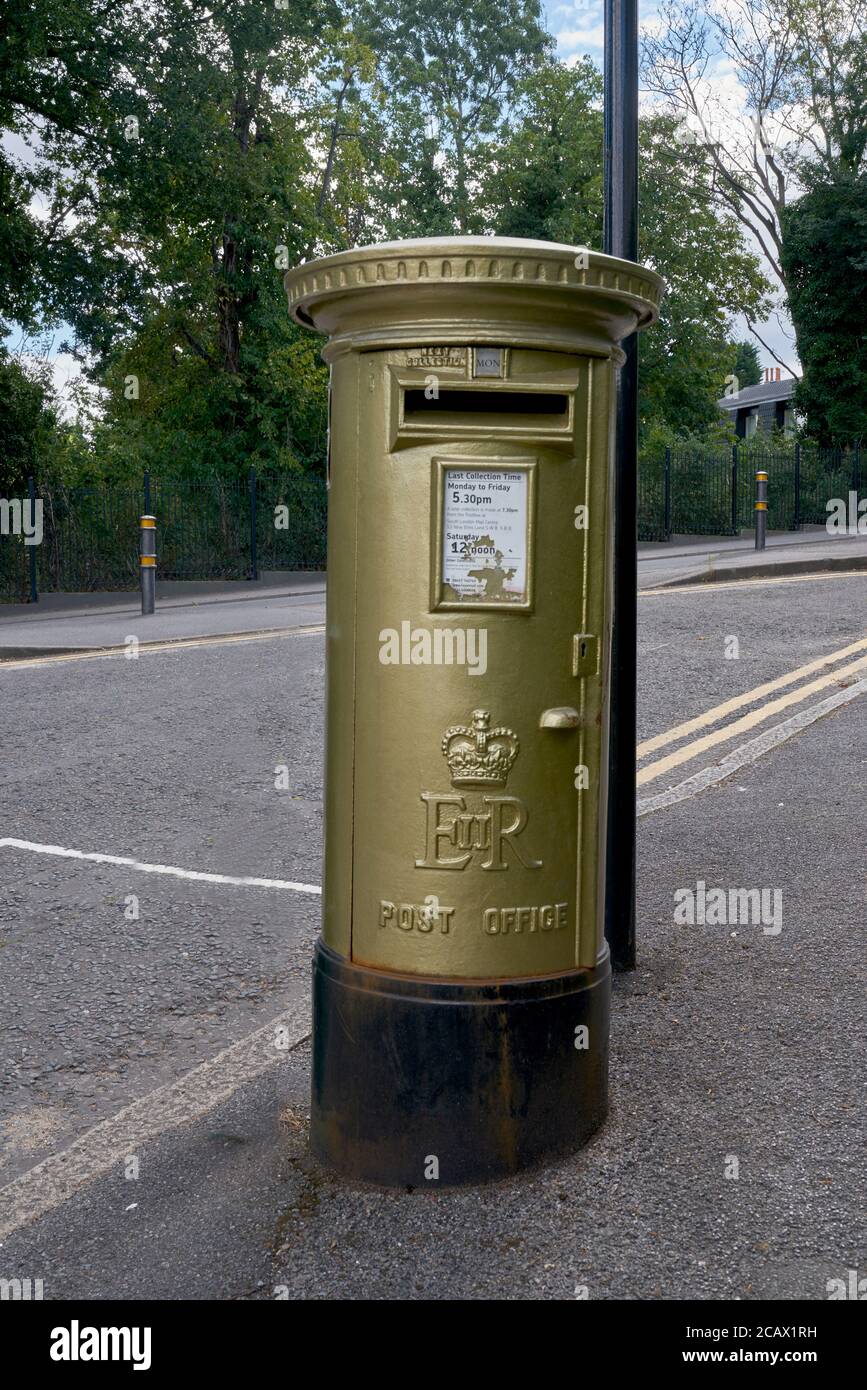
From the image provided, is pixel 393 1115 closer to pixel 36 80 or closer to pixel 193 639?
pixel 193 639

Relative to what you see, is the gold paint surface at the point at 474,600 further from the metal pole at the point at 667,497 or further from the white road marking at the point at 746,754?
the metal pole at the point at 667,497

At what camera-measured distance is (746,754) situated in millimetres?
7219

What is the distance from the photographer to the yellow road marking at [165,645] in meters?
Result: 11.1

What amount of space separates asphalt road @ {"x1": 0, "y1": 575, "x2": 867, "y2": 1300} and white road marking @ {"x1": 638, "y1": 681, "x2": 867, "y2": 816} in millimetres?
73

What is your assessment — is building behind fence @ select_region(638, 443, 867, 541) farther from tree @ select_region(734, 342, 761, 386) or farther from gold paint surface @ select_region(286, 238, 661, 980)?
tree @ select_region(734, 342, 761, 386)

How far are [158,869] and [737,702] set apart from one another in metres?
4.22

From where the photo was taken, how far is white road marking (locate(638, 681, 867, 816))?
6531 millimetres

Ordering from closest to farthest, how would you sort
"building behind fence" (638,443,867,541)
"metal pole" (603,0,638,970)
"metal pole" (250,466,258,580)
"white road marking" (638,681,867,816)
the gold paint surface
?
the gold paint surface → "metal pole" (603,0,638,970) → "white road marking" (638,681,867,816) → "metal pole" (250,466,258,580) → "building behind fence" (638,443,867,541)

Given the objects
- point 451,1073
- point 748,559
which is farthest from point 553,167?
point 451,1073

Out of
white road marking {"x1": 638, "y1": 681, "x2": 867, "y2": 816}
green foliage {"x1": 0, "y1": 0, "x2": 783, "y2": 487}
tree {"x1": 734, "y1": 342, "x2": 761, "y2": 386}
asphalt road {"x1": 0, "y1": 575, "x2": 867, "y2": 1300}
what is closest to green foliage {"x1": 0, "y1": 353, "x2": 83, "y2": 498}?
green foliage {"x1": 0, "y1": 0, "x2": 783, "y2": 487}

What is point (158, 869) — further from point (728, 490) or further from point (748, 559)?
point (728, 490)

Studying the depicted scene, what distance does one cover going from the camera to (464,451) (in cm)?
299

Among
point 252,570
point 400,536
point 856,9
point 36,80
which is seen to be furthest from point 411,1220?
point 856,9

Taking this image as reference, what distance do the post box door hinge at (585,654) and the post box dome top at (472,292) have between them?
2.15 ft
